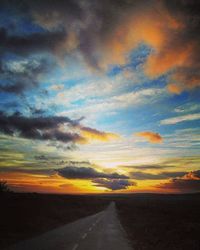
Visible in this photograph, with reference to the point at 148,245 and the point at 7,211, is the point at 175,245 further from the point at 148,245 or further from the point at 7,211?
the point at 7,211

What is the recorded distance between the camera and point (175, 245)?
58.6 feet

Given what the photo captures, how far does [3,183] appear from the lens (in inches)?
2830

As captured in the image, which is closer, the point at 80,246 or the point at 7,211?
the point at 80,246

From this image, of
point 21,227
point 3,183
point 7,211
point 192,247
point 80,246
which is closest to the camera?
point 80,246

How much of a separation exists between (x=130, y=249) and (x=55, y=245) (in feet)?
13.2

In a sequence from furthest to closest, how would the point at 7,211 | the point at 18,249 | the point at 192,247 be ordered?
the point at 7,211, the point at 192,247, the point at 18,249

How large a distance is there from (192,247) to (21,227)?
48.2 ft

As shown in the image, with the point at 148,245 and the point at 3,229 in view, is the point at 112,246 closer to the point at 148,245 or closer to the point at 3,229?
the point at 148,245

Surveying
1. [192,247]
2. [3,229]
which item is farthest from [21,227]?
[192,247]

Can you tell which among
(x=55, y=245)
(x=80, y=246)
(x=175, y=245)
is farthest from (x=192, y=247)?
(x=55, y=245)

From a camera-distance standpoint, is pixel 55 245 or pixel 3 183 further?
pixel 3 183

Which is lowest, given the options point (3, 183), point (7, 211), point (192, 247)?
point (192, 247)

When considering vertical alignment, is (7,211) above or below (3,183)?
below

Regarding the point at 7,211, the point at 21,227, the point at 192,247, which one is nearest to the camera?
the point at 192,247
